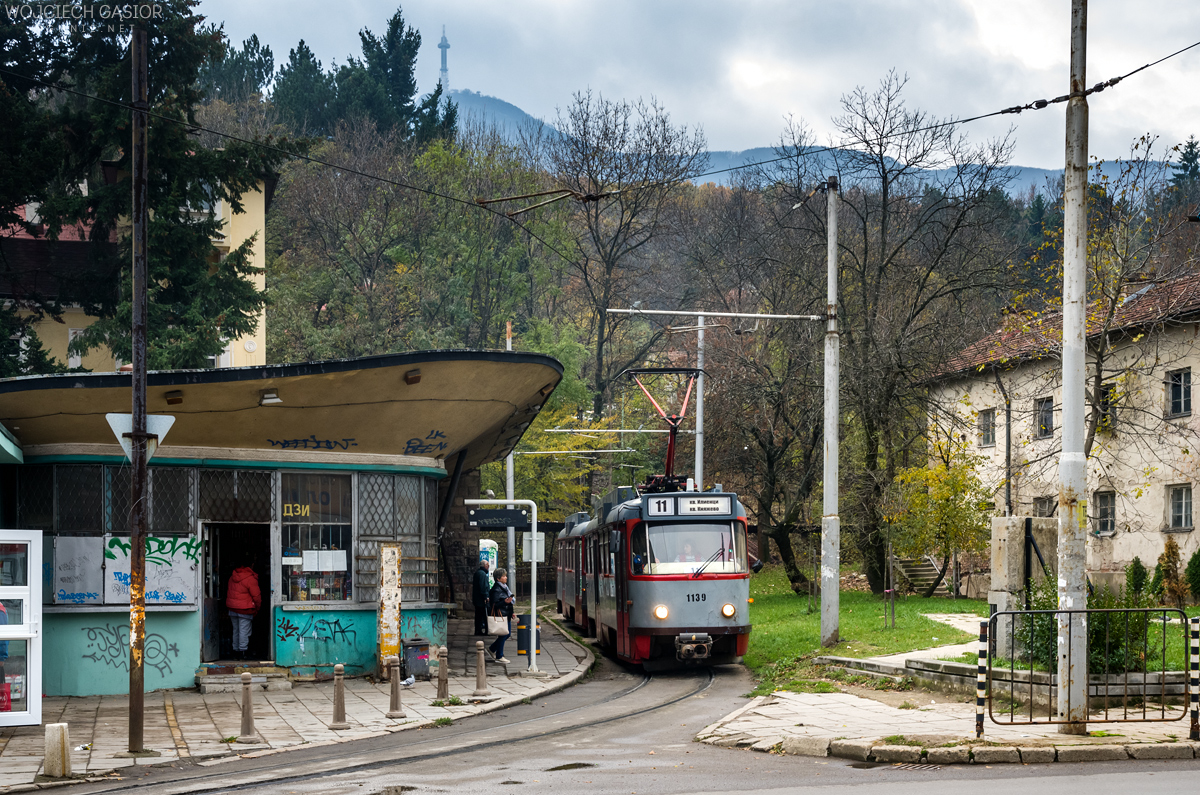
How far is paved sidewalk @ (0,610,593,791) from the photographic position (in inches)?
484

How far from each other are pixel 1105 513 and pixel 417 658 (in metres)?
24.3

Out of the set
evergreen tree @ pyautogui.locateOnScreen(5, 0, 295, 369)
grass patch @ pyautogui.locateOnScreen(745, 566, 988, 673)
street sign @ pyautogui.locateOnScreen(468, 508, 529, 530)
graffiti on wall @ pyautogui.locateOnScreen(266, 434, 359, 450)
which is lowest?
grass patch @ pyautogui.locateOnScreen(745, 566, 988, 673)

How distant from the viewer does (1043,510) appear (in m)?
38.5

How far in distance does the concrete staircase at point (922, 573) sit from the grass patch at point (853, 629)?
6237 millimetres

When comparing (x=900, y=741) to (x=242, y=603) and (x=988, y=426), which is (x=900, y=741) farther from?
(x=988, y=426)

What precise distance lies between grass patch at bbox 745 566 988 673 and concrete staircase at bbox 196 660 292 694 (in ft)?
27.1

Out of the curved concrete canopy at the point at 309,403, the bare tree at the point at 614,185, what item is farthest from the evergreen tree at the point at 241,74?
the curved concrete canopy at the point at 309,403

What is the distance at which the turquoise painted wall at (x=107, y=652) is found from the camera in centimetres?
1716

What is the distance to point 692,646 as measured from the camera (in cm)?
2003

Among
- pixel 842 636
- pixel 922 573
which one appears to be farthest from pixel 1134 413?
pixel 842 636

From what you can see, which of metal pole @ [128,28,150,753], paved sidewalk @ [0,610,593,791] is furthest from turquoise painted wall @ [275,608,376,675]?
metal pole @ [128,28,150,753]

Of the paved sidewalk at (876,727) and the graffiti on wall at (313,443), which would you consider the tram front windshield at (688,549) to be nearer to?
the paved sidewalk at (876,727)

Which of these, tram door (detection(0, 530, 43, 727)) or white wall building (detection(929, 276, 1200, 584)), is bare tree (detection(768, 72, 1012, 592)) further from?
tram door (detection(0, 530, 43, 727))

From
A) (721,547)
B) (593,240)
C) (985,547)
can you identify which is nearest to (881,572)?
(985,547)
